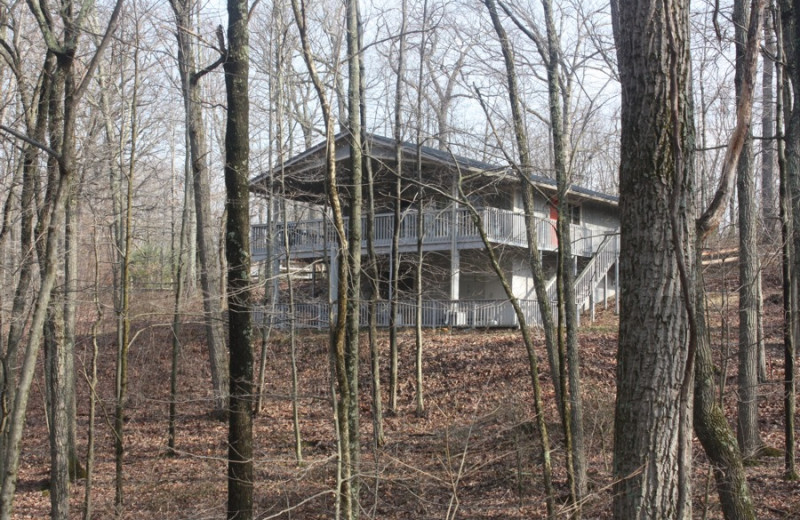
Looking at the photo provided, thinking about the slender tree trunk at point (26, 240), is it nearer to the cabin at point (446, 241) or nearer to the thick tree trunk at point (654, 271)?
the cabin at point (446, 241)

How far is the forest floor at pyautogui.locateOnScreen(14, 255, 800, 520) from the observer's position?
10.0 meters

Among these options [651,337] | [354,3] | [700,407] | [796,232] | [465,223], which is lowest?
[700,407]

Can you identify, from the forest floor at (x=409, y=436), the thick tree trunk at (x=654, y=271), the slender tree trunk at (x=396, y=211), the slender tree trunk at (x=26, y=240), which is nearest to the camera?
the thick tree trunk at (x=654, y=271)

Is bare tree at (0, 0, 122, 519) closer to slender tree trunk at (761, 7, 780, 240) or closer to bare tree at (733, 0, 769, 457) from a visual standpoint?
bare tree at (733, 0, 769, 457)

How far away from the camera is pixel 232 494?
756cm

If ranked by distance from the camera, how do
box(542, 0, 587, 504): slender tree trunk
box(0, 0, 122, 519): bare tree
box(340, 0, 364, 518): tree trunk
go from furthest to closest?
1. box(542, 0, 587, 504): slender tree trunk
2. box(340, 0, 364, 518): tree trunk
3. box(0, 0, 122, 519): bare tree

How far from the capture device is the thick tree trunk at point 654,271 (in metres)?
3.38

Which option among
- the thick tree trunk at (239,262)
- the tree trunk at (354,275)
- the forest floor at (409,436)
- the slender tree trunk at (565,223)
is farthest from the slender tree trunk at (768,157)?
the thick tree trunk at (239,262)

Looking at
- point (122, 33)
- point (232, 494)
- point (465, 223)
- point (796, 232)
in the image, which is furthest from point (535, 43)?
point (465, 223)

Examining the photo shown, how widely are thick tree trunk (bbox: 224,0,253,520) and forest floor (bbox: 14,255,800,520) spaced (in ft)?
1.56

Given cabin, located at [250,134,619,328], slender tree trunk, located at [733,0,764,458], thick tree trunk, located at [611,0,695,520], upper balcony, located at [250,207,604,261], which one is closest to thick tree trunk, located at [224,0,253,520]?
thick tree trunk, located at [611,0,695,520]

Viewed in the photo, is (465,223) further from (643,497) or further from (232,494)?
(643,497)

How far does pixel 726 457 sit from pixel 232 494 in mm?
5091

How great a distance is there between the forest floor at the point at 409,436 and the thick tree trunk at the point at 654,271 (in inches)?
161
